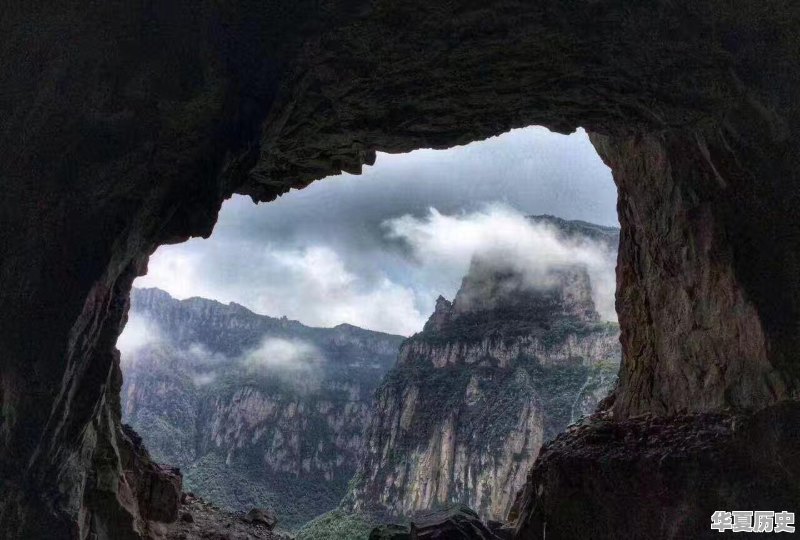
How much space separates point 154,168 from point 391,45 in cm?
451

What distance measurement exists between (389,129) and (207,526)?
41.3ft

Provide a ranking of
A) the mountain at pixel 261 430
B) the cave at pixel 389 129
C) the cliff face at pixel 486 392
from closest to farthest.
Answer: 1. the cave at pixel 389 129
2. the cliff face at pixel 486 392
3. the mountain at pixel 261 430

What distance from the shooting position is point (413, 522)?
1153 cm

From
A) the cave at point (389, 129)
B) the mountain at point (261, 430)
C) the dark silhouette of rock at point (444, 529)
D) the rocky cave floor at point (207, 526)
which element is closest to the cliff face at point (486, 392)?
the mountain at point (261, 430)

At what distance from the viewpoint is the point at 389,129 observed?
35.8 feet

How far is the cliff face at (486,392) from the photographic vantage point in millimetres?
91375

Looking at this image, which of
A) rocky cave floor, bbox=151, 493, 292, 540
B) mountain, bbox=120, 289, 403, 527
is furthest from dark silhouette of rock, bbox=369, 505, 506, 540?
mountain, bbox=120, 289, 403, 527

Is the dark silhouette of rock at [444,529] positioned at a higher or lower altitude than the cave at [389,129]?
lower

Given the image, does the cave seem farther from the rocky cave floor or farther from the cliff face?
the cliff face

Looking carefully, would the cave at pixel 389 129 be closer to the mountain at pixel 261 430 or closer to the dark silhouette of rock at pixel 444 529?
the dark silhouette of rock at pixel 444 529

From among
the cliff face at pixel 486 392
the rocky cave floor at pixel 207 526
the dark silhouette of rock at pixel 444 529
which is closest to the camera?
the dark silhouette of rock at pixel 444 529

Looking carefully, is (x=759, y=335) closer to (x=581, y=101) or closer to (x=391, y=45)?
(x=581, y=101)

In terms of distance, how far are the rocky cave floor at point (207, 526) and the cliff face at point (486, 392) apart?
71.7 meters

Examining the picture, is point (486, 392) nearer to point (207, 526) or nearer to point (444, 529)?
point (207, 526)
